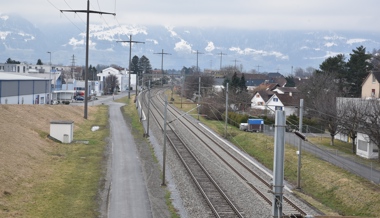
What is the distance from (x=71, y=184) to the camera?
23.9 meters

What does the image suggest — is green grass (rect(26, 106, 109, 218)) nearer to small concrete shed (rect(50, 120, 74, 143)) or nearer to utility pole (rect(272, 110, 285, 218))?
small concrete shed (rect(50, 120, 74, 143))

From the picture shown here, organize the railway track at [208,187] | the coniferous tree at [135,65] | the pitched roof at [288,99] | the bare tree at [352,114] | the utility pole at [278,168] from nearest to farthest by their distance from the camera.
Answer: the utility pole at [278,168] → the railway track at [208,187] → the bare tree at [352,114] → the pitched roof at [288,99] → the coniferous tree at [135,65]

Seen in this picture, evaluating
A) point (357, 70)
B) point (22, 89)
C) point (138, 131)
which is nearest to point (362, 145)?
point (138, 131)

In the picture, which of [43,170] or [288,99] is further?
[288,99]

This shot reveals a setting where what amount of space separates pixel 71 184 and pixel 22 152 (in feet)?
21.2

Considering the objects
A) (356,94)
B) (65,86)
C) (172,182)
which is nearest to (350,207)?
(172,182)

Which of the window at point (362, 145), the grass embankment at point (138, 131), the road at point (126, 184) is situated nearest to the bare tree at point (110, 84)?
the grass embankment at point (138, 131)

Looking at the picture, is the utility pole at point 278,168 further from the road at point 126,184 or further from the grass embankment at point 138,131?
the road at point 126,184

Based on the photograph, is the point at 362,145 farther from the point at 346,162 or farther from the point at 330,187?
the point at 330,187

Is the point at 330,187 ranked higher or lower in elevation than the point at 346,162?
lower

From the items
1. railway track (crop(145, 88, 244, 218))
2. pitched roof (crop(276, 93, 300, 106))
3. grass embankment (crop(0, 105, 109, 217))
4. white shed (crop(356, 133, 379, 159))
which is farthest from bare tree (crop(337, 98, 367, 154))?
pitched roof (crop(276, 93, 300, 106))

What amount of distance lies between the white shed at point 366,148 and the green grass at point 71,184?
1886 centimetres

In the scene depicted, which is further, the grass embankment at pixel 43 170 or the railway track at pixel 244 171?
the railway track at pixel 244 171

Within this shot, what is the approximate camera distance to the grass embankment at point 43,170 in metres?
19.7
